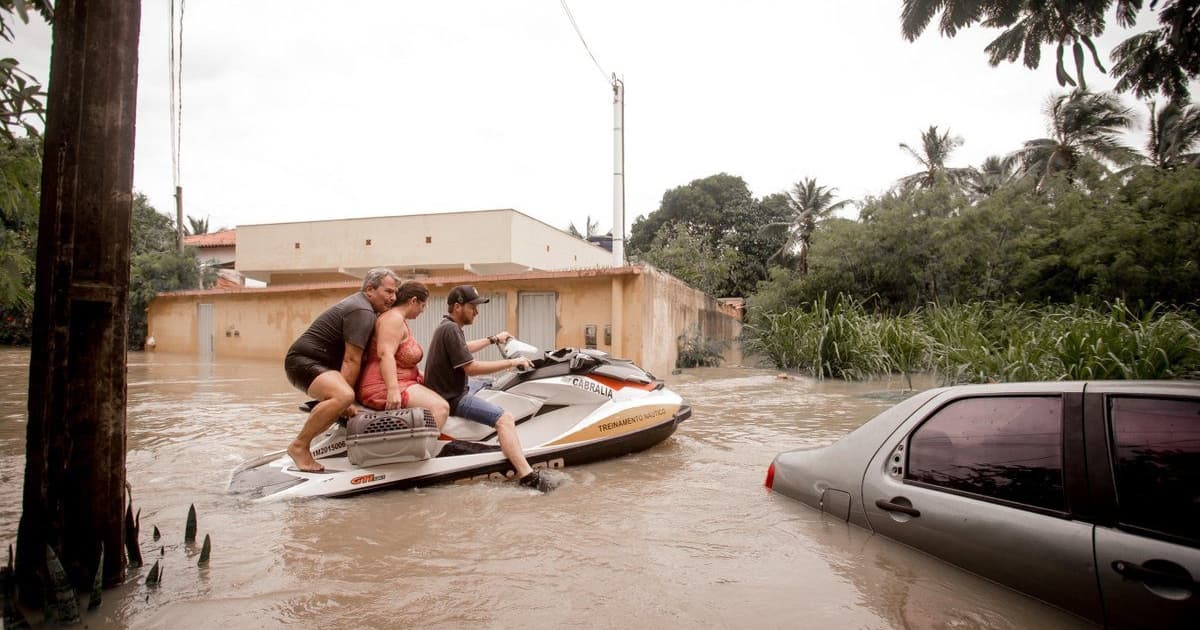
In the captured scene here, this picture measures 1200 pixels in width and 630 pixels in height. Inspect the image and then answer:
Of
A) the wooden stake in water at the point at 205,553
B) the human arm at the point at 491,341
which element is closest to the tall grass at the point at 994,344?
the human arm at the point at 491,341

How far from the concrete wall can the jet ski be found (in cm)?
748

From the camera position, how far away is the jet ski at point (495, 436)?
4.54 metres

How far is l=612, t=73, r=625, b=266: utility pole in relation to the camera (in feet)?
55.3

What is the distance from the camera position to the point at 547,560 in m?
3.52

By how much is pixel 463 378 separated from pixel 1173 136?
31.0m

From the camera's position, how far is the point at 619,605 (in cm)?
294

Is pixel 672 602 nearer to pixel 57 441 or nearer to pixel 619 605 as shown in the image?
pixel 619 605

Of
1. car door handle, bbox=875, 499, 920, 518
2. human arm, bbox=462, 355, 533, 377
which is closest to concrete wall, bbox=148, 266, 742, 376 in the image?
human arm, bbox=462, 355, 533, 377

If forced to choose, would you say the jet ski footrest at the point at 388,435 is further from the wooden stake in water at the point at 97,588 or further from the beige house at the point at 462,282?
the beige house at the point at 462,282

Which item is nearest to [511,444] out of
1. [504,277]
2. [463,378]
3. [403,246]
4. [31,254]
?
[463,378]

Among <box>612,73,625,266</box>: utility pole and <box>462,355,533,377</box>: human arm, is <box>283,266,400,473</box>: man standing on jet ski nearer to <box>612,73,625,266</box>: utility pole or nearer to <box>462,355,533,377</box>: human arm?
<box>462,355,533,377</box>: human arm

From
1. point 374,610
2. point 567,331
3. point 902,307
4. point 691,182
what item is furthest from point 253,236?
point 374,610

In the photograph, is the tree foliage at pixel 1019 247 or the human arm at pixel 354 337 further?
the tree foliage at pixel 1019 247

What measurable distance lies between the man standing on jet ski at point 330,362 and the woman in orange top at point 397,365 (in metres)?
0.09
